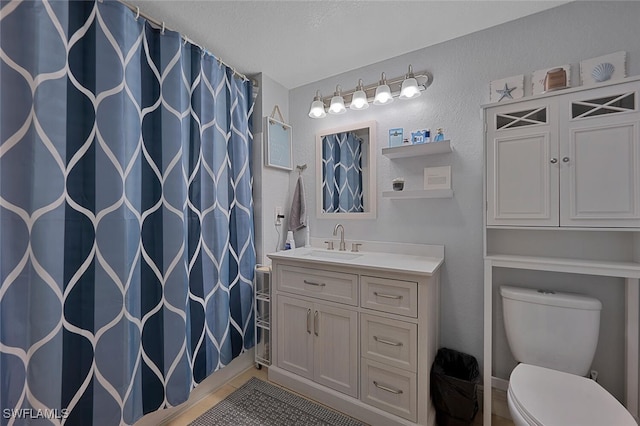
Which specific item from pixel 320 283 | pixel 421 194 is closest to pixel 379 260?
pixel 320 283

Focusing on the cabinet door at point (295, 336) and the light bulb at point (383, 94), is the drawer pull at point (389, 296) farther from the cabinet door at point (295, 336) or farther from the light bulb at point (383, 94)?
the light bulb at point (383, 94)

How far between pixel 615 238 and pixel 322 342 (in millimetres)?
1724

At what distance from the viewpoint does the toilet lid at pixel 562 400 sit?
3.18 feet

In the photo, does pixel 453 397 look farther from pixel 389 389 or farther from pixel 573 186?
pixel 573 186

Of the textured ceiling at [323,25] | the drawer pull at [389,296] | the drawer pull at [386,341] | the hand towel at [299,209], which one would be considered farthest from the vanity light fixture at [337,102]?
the drawer pull at [386,341]

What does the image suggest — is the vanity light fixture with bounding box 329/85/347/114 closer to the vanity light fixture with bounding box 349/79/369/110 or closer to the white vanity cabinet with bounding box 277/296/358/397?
the vanity light fixture with bounding box 349/79/369/110

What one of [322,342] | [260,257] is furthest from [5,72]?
[322,342]

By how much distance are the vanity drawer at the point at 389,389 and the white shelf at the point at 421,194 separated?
107cm

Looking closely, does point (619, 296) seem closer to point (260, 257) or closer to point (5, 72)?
point (260, 257)

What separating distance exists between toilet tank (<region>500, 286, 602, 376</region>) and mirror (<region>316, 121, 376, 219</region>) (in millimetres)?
1061

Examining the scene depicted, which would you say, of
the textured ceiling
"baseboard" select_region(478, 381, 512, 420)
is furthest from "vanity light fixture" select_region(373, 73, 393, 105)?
"baseboard" select_region(478, 381, 512, 420)

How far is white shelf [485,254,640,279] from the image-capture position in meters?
1.17

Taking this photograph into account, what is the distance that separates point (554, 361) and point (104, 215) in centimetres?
235

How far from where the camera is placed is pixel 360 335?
61.2 inches
